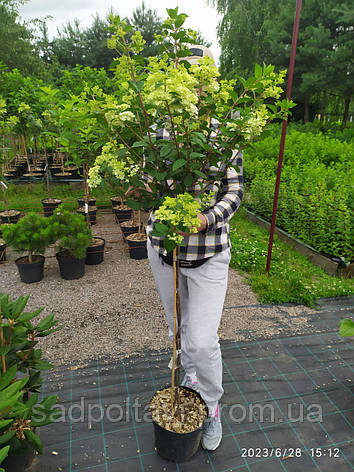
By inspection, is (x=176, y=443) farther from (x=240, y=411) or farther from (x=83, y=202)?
(x=83, y=202)

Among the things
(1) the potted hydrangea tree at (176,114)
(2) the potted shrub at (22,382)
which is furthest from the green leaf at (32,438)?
(1) the potted hydrangea tree at (176,114)

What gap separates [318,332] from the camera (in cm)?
259

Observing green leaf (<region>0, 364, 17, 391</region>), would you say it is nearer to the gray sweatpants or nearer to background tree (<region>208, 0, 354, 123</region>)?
the gray sweatpants

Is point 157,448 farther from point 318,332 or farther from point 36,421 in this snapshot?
point 318,332

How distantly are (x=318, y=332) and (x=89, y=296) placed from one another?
6.58ft

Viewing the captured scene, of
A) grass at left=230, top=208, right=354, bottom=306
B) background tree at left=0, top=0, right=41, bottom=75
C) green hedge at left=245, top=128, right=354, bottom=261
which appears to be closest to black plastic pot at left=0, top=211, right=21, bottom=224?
grass at left=230, top=208, right=354, bottom=306

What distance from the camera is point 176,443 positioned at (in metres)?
1.53

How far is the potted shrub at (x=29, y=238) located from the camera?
315 centimetres

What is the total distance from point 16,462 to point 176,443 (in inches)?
27.1

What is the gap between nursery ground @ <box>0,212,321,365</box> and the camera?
2430 millimetres

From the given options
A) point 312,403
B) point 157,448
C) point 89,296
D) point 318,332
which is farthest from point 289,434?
point 89,296

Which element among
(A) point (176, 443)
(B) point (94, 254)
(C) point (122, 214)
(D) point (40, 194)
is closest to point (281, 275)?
(B) point (94, 254)

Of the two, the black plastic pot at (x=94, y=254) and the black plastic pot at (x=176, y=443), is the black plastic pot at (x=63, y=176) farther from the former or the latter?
the black plastic pot at (x=176, y=443)

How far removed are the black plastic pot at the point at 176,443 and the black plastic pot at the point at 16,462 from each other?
0.58m
